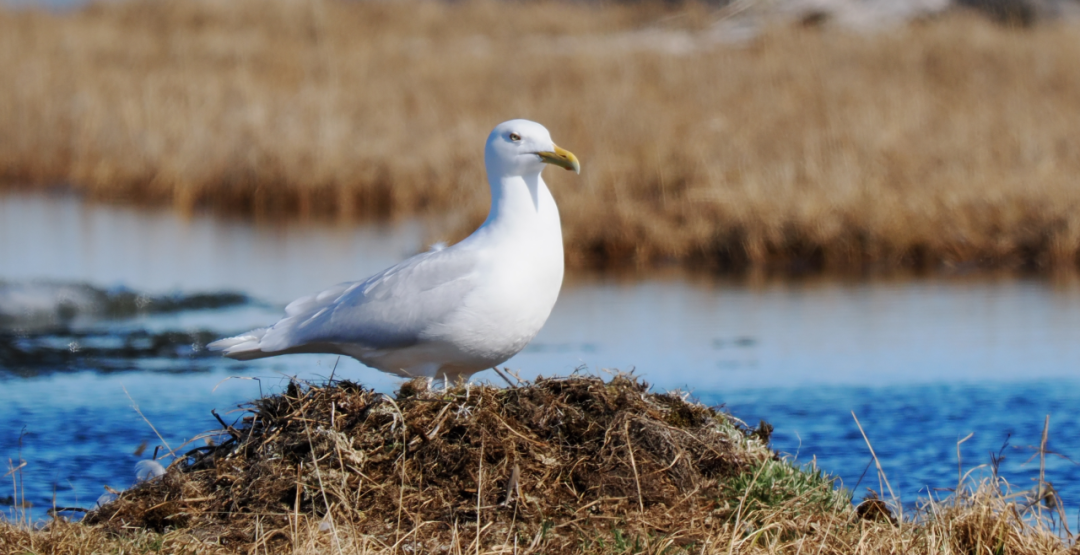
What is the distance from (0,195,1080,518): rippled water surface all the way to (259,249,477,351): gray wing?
1.03ft

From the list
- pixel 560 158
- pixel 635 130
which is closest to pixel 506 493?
pixel 560 158

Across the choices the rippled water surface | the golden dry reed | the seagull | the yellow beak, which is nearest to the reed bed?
the seagull

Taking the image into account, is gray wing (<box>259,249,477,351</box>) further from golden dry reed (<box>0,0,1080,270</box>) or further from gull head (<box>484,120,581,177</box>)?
golden dry reed (<box>0,0,1080,270</box>)

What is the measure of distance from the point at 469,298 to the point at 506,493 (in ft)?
3.31

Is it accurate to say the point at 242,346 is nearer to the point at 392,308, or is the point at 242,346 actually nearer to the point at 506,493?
the point at 392,308

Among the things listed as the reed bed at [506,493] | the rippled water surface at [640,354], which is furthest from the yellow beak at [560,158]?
the rippled water surface at [640,354]

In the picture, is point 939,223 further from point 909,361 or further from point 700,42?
point 700,42

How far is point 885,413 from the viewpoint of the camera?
8555 mm

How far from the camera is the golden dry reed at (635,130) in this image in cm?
1499

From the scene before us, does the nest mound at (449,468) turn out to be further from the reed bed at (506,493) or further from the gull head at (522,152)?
the gull head at (522,152)

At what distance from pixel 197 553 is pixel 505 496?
1.14 metres

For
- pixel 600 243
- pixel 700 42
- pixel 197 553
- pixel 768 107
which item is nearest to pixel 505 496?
pixel 197 553

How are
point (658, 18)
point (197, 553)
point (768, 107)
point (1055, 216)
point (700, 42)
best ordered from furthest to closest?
1. point (658, 18)
2. point (700, 42)
3. point (768, 107)
4. point (1055, 216)
5. point (197, 553)

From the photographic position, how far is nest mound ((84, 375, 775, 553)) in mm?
5332
